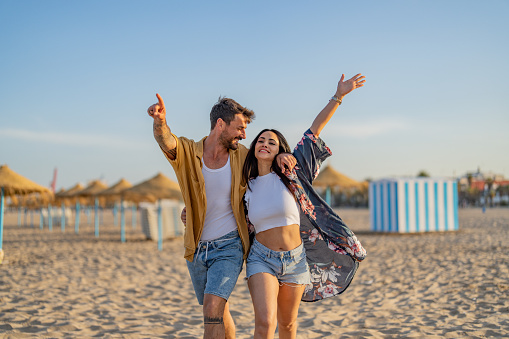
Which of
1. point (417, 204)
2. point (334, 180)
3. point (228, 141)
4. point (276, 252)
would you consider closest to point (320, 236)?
point (276, 252)

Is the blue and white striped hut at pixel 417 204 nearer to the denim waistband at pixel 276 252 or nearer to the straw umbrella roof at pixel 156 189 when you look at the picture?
the straw umbrella roof at pixel 156 189

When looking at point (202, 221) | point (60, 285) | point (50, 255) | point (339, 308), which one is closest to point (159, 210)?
point (50, 255)

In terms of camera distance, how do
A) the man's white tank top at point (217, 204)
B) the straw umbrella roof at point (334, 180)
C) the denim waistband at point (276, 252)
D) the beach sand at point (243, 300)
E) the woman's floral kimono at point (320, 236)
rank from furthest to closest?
the straw umbrella roof at point (334, 180) < the beach sand at point (243, 300) < the woman's floral kimono at point (320, 236) < the man's white tank top at point (217, 204) < the denim waistband at point (276, 252)

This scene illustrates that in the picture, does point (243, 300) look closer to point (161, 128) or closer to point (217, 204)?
point (217, 204)

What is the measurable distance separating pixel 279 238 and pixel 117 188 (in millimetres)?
15735

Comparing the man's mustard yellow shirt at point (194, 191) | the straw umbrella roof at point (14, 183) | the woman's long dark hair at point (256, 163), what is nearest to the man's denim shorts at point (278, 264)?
the man's mustard yellow shirt at point (194, 191)

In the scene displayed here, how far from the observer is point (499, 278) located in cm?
593

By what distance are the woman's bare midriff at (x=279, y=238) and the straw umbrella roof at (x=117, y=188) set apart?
46.5 ft

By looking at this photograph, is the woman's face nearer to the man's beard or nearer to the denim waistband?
the man's beard

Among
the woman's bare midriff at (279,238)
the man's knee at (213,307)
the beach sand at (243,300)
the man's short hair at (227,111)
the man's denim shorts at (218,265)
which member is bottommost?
the beach sand at (243,300)

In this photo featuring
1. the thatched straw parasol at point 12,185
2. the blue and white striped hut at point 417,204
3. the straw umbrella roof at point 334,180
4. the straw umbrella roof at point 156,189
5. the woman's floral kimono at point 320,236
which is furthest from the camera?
the straw umbrella roof at point 334,180

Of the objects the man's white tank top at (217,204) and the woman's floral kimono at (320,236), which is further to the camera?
the woman's floral kimono at (320,236)

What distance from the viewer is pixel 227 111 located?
2436 millimetres

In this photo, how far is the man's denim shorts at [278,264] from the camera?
2.34 meters
